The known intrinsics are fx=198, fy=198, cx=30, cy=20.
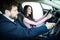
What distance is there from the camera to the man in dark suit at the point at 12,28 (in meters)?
1.38

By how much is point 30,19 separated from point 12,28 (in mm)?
192

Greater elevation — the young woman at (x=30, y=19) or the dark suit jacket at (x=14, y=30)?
the young woman at (x=30, y=19)

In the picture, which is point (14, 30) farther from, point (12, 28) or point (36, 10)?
point (36, 10)

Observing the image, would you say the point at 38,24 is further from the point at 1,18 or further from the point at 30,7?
the point at 1,18

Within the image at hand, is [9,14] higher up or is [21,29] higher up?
[9,14]

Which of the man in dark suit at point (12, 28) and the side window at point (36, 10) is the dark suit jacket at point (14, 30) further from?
the side window at point (36, 10)

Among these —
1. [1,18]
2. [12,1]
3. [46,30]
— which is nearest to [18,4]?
[12,1]

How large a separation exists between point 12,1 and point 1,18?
16 centimetres

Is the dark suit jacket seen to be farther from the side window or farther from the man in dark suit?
the side window

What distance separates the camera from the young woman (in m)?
1.49

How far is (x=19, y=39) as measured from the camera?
1433 mm

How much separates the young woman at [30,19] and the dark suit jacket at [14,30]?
81 mm

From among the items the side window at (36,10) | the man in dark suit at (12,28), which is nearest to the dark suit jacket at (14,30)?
the man in dark suit at (12,28)

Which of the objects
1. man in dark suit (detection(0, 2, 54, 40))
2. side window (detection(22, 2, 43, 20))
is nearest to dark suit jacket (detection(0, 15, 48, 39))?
man in dark suit (detection(0, 2, 54, 40))
